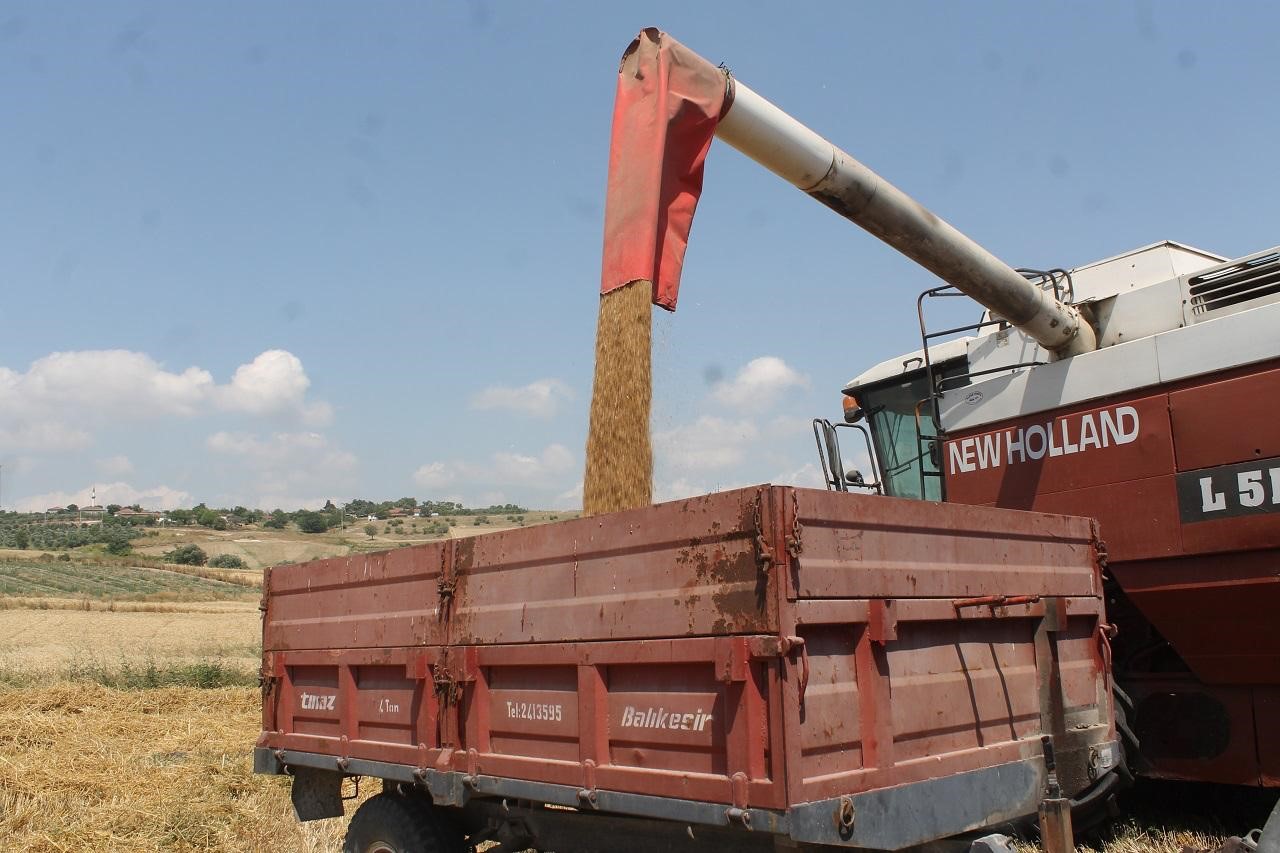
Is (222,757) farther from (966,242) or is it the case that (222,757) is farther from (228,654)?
(228,654)

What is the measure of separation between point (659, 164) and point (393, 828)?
325 centimetres

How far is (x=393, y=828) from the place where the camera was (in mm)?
4879

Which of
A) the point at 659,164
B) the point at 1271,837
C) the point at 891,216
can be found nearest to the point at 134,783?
the point at 659,164

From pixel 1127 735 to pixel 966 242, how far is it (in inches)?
97.5

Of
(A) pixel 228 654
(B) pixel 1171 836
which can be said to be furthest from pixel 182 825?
(A) pixel 228 654

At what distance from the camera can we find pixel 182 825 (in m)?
7.05

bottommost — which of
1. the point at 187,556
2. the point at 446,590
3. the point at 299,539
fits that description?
the point at 446,590

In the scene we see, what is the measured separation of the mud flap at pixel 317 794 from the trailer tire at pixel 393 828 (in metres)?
0.48

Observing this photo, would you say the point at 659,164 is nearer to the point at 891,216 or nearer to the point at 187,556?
the point at 891,216

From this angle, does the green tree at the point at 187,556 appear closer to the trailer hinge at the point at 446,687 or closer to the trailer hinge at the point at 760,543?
the trailer hinge at the point at 446,687

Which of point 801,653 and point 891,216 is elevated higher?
point 891,216

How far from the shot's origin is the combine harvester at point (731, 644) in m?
3.16

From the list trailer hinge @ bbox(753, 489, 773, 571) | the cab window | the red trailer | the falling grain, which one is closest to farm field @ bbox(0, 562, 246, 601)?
the cab window

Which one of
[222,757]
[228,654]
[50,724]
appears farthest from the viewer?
[228,654]
